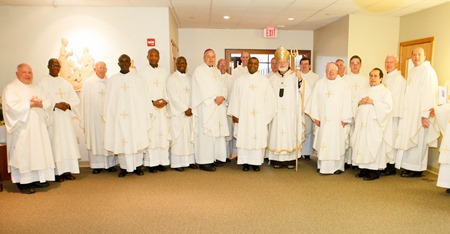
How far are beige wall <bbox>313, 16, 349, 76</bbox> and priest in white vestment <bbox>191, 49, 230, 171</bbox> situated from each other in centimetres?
380

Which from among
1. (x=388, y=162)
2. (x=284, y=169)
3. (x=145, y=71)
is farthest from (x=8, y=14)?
(x=388, y=162)

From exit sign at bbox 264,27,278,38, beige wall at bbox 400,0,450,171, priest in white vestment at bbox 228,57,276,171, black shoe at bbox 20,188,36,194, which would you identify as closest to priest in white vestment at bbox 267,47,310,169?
priest in white vestment at bbox 228,57,276,171

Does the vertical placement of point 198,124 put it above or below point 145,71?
below

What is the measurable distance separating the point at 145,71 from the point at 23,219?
2921 mm

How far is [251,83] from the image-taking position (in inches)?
232

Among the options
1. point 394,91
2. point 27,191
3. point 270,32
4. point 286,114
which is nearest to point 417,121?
point 394,91

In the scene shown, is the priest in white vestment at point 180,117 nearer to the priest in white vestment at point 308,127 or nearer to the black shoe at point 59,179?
the black shoe at point 59,179

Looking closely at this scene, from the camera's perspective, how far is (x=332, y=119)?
18.4ft

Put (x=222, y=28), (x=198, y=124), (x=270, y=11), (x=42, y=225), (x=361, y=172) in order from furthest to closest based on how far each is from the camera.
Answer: (x=222, y=28) < (x=270, y=11) < (x=198, y=124) < (x=361, y=172) < (x=42, y=225)

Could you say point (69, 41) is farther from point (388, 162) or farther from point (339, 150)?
point (388, 162)

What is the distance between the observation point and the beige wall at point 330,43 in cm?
816

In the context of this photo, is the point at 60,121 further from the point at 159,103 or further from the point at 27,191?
the point at 159,103

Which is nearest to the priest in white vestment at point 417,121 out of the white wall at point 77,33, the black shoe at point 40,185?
the white wall at point 77,33

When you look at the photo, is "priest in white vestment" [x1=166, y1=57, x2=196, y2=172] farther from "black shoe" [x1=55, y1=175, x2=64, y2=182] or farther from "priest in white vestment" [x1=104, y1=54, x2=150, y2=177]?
"black shoe" [x1=55, y1=175, x2=64, y2=182]
